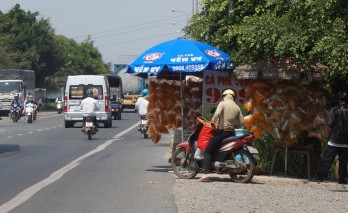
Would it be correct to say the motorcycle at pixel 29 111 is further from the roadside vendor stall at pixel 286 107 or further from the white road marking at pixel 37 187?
the roadside vendor stall at pixel 286 107

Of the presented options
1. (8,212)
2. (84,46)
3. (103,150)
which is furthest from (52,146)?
(84,46)

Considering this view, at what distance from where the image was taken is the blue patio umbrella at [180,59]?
15914mm

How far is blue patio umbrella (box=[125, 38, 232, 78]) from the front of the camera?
15.9 m

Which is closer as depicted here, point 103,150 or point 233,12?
point 233,12

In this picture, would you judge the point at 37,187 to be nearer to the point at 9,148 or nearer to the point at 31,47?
the point at 9,148

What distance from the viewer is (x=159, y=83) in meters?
18.1

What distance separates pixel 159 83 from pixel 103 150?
578 centimetres

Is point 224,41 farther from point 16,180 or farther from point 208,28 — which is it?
point 16,180

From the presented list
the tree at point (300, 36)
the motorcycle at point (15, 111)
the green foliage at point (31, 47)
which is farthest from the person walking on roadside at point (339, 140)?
the green foliage at point (31, 47)

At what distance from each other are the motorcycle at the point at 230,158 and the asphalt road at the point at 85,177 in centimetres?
68

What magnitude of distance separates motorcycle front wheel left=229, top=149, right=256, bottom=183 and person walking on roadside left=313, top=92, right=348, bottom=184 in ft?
4.03

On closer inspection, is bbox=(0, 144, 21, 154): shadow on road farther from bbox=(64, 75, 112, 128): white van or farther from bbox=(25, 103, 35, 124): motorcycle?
bbox=(25, 103, 35, 124): motorcycle

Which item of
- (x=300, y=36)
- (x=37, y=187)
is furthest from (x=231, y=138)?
(x=37, y=187)

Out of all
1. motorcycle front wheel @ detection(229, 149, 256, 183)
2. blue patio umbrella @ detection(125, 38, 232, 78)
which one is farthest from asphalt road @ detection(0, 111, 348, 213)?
blue patio umbrella @ detection(125, 38, 232, 78)
